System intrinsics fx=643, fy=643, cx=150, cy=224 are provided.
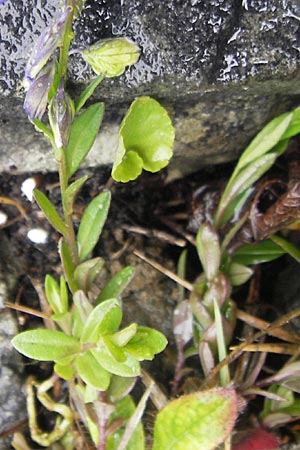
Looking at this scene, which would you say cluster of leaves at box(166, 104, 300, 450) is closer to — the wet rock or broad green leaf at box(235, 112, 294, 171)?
broad green leaf at box(235, 112, 294, 171)

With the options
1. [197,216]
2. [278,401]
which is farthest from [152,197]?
[278,401]

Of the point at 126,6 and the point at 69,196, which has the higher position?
the point at 126,6

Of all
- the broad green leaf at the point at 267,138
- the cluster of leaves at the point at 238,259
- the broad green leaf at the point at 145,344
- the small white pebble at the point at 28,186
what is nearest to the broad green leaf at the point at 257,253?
the cluster of leaves at the point at 238,259

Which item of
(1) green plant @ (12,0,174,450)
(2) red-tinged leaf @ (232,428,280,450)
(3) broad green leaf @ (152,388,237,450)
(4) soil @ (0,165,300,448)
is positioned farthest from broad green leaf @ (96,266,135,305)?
(2) red-tinged leaf @ (232,428,280,450)

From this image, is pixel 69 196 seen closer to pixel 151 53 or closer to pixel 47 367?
pixel 151 53

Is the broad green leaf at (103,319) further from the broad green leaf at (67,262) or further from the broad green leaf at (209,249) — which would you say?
the broad green leaf at (209,249)
